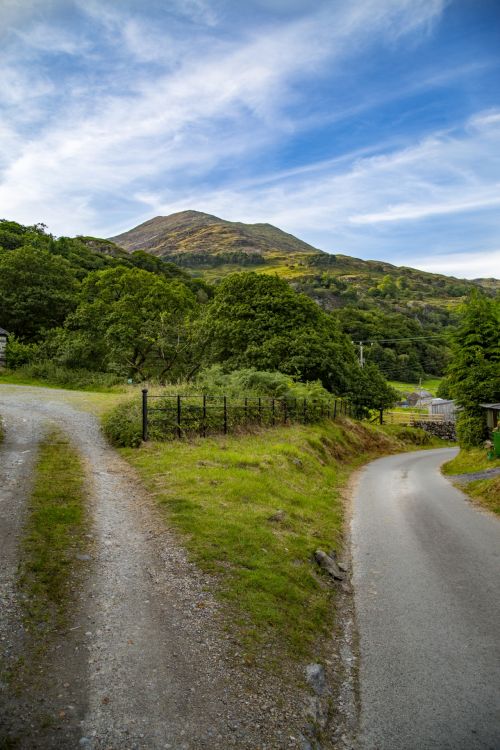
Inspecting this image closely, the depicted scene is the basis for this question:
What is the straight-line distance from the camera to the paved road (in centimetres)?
450

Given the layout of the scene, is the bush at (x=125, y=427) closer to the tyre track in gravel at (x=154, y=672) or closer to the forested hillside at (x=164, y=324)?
the tyre track in gravel at (x=154, y=672)

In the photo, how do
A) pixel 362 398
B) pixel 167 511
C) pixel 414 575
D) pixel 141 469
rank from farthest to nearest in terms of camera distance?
pixel 362 398 → pixel 141 469 → pixel 167 511 → pixel 414 575

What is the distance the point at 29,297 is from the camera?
4509cm

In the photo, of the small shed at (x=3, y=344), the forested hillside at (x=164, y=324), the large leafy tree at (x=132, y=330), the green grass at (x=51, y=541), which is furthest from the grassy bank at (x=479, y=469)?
the small shed at (x=3, y=344)

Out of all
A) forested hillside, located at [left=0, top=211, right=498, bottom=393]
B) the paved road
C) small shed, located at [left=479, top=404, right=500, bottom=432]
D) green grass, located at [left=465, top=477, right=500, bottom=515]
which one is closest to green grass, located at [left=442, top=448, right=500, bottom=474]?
small shed, located at [left=479, top=404, right=500, bottom=432]

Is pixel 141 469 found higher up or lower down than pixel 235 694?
higher up

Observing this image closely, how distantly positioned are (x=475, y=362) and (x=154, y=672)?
81.0 ft

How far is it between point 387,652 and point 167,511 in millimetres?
4888

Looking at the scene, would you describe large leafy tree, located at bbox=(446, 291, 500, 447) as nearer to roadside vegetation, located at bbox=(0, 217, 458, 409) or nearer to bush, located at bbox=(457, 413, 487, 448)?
bush, located at bbox=(457, 413, 487, 448)

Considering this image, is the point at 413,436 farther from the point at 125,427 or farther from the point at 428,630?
the point at 428,630

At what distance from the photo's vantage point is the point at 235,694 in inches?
180

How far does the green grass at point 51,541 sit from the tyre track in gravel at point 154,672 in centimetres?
23

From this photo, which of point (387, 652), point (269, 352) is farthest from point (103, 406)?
point (387, 652)

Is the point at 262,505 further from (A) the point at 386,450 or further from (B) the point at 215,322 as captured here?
(A) the point at 386,450
